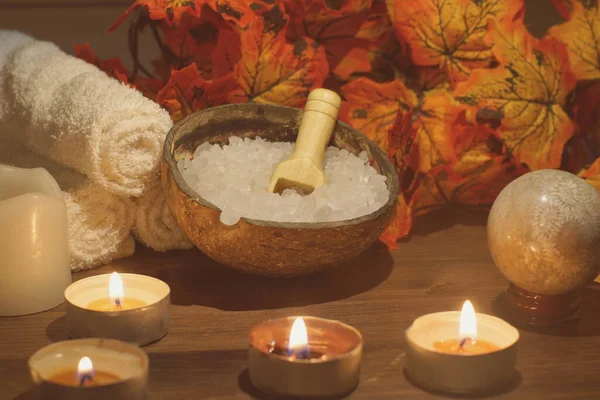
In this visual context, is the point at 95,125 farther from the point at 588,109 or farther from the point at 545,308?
the point at 588,109

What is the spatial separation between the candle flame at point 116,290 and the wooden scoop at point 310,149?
22cm

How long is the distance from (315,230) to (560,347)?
0.91 ft

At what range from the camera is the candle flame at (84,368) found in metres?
0.64

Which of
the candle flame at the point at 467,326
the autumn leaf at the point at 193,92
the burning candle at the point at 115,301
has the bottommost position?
the burning candle at the point at 115,301

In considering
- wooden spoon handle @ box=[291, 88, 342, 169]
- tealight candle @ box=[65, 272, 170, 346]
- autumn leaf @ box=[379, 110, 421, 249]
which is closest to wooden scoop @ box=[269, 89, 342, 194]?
wooden spoon handle @ box=[291, 88, 342, 169]

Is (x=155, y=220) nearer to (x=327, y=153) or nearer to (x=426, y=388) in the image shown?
(x=327, y=153)

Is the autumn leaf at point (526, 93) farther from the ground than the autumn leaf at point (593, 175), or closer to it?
farther from the ground

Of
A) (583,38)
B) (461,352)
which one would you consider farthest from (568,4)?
(461,352)

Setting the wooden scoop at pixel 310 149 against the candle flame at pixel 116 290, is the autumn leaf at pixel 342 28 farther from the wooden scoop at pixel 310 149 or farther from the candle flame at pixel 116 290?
the candle flame at pixel 116 290

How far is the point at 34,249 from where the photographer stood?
83 cm

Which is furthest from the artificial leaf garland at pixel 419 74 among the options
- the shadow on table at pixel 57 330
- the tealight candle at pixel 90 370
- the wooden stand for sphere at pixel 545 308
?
Answer: the tealight candle at pixel 90 370

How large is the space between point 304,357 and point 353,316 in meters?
0.18

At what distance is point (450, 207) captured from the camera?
1219 mm

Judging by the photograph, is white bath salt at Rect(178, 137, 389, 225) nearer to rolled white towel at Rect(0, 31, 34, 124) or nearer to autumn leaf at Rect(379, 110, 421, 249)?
autumn leaf at Rect(379, 110, 421, 249)
